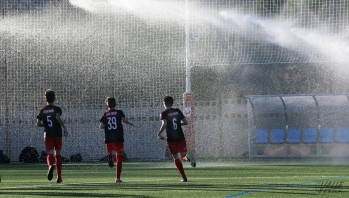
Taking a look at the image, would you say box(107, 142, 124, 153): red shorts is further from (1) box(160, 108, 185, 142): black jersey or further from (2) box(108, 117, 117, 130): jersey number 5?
(1) box(160, 108, 185, 142): black jersey

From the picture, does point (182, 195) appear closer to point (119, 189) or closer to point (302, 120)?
point (119, 189)

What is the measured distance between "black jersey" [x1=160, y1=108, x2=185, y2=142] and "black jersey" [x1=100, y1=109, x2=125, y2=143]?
1.24 metres

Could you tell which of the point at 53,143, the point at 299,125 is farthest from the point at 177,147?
the point at 299,125

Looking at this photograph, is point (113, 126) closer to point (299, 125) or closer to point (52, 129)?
point (52, 129)

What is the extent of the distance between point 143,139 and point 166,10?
18.4 ft

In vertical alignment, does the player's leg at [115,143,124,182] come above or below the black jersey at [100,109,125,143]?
below

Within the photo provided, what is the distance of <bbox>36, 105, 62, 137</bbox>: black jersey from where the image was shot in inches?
883

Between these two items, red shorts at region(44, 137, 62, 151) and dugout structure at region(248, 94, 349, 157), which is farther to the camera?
dugout structure at region(248, 94, 349, 157)

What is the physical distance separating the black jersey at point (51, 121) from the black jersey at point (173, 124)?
2.31 meters

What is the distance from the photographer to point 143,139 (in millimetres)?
42000

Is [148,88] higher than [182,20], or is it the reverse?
[182,20]

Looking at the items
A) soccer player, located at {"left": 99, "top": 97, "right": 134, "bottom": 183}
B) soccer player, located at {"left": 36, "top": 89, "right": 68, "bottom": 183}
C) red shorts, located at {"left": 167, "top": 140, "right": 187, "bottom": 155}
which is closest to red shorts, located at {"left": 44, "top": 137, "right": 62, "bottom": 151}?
soccer player, located at {"left": 36, "top": 89, "right": 68, "bottom": 183}

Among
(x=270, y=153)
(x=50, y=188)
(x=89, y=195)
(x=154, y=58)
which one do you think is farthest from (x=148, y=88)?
(x=89, y=195)

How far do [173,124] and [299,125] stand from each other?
2092cm
